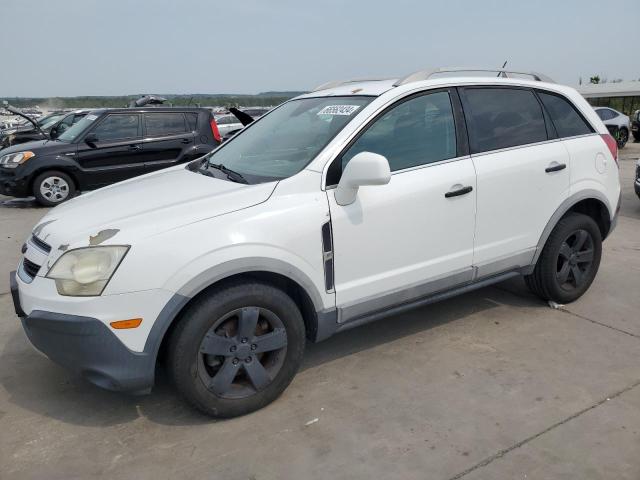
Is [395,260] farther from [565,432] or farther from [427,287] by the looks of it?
[565,432]

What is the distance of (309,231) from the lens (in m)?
2.86

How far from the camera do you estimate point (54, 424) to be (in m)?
2.88

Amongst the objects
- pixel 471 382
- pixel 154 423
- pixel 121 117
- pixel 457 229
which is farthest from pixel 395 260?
pixel 121 117

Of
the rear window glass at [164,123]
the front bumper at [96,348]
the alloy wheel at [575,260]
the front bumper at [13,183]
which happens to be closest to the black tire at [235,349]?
the front bumper at [96,348]

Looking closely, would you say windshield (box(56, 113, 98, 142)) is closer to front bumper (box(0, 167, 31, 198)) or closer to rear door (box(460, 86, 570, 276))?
front bumper (box(0, 167, 31, 198))

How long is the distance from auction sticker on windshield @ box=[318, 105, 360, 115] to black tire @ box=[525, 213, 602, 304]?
1.83 metres

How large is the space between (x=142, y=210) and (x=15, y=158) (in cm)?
772

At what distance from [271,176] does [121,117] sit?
24.0 feet

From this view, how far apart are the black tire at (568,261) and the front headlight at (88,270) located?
301 centimetres

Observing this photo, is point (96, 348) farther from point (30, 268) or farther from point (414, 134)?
point (414, 134)

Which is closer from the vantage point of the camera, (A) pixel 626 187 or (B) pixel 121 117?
(B) pixel 121 117

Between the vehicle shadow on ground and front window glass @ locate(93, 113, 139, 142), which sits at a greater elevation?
front window glass @ locate(93, 113, 139, 142)

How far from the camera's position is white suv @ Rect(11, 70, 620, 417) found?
2.56 m

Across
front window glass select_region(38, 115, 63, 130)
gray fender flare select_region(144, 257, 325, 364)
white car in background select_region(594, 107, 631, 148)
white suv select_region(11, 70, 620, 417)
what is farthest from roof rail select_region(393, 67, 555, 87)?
white car in background select_region(594, 107, 631, 148)
